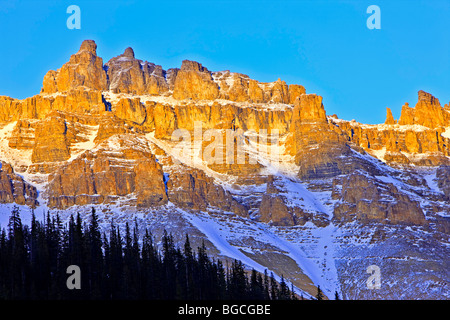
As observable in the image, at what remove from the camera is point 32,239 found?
163m
